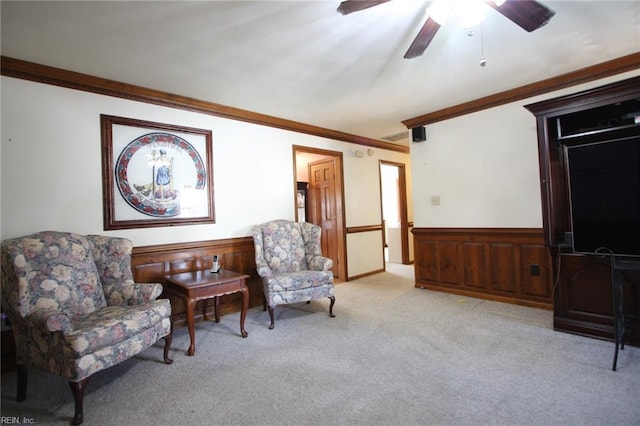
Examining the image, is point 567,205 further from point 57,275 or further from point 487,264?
point 57,275

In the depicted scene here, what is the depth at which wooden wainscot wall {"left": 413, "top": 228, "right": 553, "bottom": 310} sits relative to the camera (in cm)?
347

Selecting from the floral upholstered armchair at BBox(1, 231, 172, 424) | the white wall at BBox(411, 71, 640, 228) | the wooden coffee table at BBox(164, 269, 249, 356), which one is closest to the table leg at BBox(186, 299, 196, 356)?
the wooden coffee table at BBox(164, 269, 249, 356)

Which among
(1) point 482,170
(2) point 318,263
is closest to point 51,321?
(2) point 318,263

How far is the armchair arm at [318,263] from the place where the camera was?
3520mm

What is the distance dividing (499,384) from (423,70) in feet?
8.65

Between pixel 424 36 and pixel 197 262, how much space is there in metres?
2.97

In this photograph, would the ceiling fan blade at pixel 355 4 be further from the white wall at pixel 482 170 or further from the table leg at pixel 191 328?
the white wall at pixel 482 170

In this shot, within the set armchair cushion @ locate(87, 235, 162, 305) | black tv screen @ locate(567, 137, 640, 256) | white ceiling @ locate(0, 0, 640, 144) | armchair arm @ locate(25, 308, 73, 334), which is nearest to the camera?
armchair arm @ locate(25, 308, 73, 334)

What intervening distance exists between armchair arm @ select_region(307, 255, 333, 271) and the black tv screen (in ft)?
7.37

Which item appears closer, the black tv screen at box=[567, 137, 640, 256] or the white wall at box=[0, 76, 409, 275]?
the black tv screen at box=[567, 137, 640, 256]

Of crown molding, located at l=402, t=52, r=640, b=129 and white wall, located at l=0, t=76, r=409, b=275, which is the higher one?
crown molding, located at l=402, t=52, r=640, b=129

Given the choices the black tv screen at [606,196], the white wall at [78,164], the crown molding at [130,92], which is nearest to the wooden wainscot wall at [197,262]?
the white wall at [78,164]

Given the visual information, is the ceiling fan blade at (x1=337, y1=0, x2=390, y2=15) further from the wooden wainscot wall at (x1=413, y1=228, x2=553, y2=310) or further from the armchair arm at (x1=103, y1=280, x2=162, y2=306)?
the wooden wainscot wall at (x1=413, y1=228, x2=553, y2=310)

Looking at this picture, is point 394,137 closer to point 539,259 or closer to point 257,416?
point 539,259
